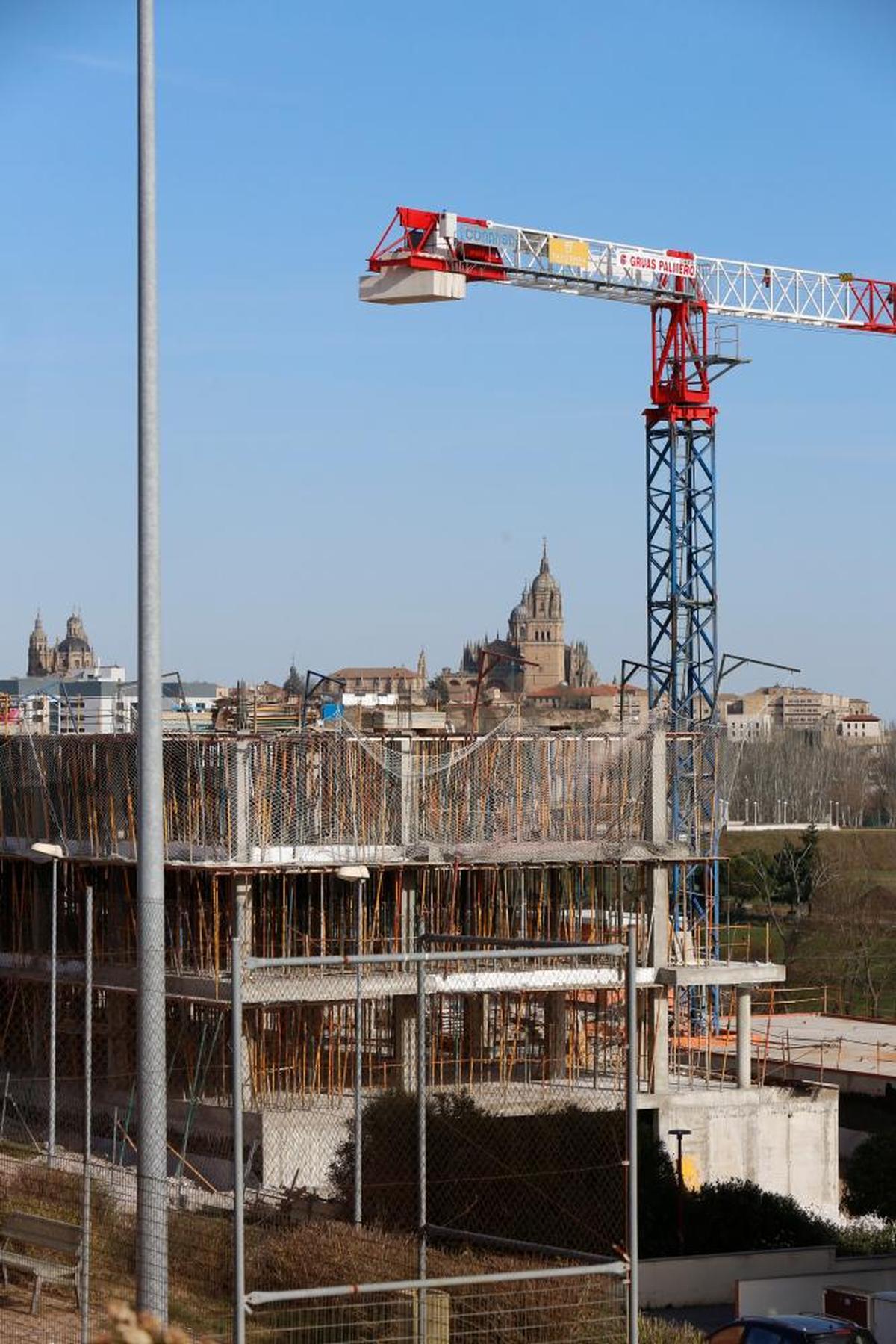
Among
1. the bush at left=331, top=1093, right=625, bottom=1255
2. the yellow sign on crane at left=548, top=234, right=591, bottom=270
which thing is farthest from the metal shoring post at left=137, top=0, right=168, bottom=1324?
the yellow sign on crane at left=548, top=234, right=591, bottom=270

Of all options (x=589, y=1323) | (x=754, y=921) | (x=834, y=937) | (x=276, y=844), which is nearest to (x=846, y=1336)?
(x=589, y=1323)

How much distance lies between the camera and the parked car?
559 inches

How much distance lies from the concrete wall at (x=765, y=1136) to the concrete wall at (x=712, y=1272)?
7.61m

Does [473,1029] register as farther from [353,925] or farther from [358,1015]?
[358,1015]

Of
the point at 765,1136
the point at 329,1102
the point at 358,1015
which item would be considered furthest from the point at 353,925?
the point at 358,1015

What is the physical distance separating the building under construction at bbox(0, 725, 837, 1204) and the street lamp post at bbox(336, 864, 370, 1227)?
0.21 metres

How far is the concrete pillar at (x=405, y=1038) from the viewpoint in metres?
25.0

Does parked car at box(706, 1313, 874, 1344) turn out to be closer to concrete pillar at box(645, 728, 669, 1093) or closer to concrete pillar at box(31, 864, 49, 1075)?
concrete pillar at box(645, 728, 669, 1093)

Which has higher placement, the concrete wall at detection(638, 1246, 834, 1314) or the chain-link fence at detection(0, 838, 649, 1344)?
Result: the chain-link fence at detection(0, 838, 649, 1344)

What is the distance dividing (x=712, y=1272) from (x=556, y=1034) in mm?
8390

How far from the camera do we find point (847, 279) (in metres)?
56.0

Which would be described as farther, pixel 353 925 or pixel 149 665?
pixel 353 925

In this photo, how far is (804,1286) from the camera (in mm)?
17859

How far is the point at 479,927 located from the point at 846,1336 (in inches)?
541
